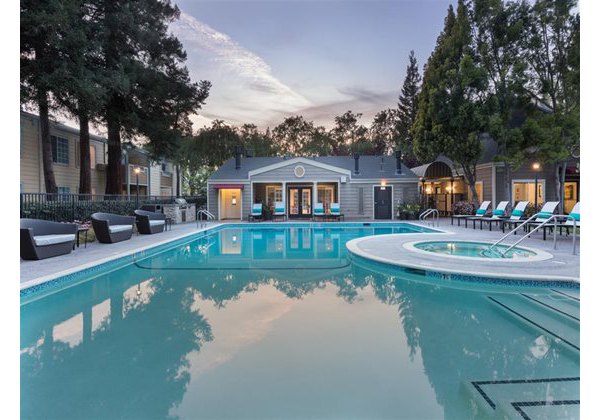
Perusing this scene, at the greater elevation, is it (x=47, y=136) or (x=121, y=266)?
(x=47, y=136)

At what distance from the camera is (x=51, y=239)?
7582 millimetres

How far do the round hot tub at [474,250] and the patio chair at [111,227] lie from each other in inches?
332

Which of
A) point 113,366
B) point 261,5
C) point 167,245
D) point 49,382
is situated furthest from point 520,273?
point 261,5

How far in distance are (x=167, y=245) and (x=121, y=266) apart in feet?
9.71

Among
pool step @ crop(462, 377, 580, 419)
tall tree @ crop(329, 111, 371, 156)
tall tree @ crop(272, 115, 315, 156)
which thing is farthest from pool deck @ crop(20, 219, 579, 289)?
tall tree @ crop(329, 111, 371, 156)

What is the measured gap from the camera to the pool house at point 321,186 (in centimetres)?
1975

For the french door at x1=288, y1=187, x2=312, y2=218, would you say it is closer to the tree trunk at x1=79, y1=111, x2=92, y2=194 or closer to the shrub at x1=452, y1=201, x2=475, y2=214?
the shrub at x1=452, y1=201, x2=475, y2=214

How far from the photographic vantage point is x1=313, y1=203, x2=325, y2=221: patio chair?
19250 mm

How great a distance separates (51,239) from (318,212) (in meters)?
13.4

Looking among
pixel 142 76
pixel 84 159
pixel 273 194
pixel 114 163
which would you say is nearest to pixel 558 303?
pixel 273 194

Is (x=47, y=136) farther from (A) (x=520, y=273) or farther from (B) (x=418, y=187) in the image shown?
(B) (x=418, y=187)

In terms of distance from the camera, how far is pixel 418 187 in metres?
19.7
